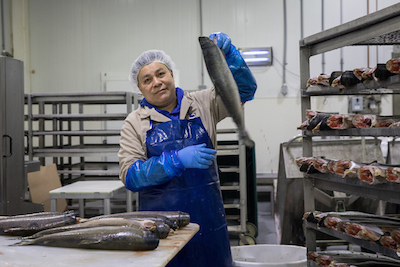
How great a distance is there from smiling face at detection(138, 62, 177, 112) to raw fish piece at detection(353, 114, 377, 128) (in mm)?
988

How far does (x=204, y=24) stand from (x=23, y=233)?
615cm

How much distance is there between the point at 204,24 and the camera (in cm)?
723

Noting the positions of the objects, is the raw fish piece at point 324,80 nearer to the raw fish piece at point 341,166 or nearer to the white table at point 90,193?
the raw fish piece at point 341,166

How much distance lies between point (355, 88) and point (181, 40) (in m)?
5.49

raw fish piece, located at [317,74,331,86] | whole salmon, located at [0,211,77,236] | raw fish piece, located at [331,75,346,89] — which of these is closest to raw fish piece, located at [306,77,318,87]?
raw fish piece, located at [317,74,331,86]

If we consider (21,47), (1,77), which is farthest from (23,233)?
(21,47)

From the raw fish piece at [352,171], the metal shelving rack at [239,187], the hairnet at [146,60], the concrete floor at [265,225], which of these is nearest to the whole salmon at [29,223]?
the hairnet at [146,60]

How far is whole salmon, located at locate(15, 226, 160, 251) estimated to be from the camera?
1358 mm

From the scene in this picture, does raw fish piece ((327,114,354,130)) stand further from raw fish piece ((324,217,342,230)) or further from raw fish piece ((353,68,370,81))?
raw fish piece ((324,217,342,230))

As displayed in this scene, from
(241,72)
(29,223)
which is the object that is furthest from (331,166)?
(29,223)

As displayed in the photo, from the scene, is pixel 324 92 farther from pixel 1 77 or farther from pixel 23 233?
pixel 1 77

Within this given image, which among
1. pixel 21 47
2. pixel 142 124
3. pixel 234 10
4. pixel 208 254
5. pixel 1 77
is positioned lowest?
pixel 208 254

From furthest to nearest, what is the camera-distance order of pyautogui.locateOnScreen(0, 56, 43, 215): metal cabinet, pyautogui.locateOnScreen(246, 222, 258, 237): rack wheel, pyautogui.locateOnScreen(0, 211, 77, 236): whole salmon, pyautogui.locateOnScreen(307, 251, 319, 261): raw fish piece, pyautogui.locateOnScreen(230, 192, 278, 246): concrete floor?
pyautogui.locateOnScreen(230, 192, 278, 246): concrete floor
pyautogui.locateOnScreen(246, 222, 258, 237): rack wheel
pyautogui.locateOnScreen(0, 56, 43, 215): metal cabinet
pyautogui.locateOnScreen(307, 251, 319, 261): raw fish piece
pyautogui.locateOnScreen(0, 211, 77, 236): whole salmon

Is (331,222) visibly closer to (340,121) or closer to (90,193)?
(340,121)
